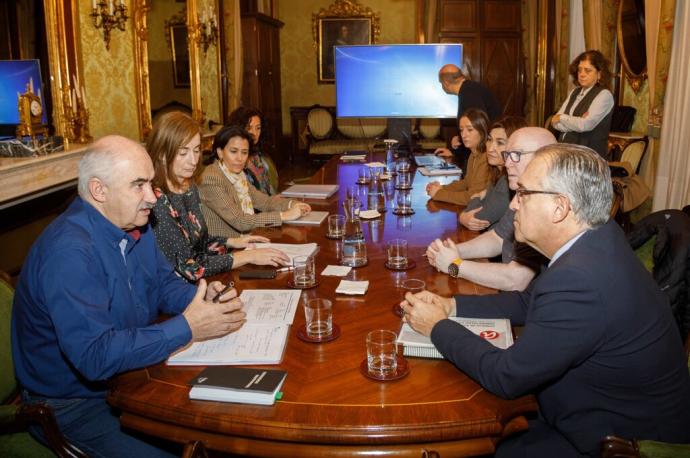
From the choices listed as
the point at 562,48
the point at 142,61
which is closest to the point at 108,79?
the point at 142,61

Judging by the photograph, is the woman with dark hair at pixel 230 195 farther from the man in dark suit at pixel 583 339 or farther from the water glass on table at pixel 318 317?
the man in dark suit at pixel 583 339

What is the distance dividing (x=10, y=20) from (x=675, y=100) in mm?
5215

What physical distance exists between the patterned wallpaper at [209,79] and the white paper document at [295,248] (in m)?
4.71

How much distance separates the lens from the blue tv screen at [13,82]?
3943 mm

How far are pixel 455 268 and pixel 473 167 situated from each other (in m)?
1.78

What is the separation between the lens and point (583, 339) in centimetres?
133

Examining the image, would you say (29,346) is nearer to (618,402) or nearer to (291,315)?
(291,315)

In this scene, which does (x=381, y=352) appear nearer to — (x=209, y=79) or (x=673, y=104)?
(x=673, y=104)

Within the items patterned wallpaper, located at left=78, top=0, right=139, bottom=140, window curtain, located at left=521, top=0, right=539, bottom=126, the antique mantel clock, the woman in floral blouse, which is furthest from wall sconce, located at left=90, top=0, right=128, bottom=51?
window curtain, located at left=521, top=0, right=539, bottom=126

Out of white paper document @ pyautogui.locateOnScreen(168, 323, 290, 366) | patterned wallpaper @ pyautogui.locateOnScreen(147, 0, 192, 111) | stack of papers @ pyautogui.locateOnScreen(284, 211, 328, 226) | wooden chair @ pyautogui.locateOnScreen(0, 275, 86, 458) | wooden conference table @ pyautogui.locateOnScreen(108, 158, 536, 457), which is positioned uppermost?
patterned wallpaper @ pyautogui.locateOnScreen(147, 0, 192, 111)

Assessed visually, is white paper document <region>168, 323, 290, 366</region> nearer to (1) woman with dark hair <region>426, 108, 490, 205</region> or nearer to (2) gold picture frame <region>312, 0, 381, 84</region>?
(1) woman with dark hair <region>426, 108, 490, 205</region>

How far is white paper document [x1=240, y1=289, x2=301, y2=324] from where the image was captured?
178 cm

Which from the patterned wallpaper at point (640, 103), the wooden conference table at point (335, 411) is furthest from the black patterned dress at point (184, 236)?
the patterned wallpaper at point (640, 103)

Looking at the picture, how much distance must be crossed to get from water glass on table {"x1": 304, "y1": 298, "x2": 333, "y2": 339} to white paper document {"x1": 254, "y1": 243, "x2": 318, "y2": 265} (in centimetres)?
71
